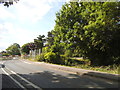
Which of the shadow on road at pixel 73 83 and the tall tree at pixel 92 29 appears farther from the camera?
the tall tree at pixel 92 29

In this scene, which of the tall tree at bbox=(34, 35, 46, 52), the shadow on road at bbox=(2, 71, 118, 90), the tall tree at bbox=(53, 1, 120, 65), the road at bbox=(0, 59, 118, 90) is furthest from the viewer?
the tall tree at bbox=(34, 35, 46, 52)

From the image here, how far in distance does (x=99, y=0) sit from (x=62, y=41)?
9.36 meters

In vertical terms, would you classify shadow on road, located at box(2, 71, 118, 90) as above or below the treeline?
below

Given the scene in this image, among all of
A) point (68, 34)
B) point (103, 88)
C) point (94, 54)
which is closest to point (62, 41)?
point (68, 34)

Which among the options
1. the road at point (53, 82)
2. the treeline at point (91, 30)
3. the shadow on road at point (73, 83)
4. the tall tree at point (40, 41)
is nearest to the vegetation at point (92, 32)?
the treeline at point (91, 30)

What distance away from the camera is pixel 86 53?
65.6ft

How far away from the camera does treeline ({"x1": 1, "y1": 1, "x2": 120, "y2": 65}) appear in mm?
13578

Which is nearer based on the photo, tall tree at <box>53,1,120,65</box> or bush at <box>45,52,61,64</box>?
tall tree at <box>53,1,120,65</box>

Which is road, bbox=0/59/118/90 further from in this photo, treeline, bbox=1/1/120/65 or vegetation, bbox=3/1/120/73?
treeline, bbox=1/1/120/65

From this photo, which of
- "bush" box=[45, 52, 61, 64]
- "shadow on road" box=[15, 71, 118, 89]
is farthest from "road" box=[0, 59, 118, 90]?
"bush" box=[45, 52, 61, 64]

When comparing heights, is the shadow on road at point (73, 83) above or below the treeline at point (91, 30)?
below

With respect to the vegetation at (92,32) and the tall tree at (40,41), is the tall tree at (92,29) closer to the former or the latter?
the vegetation at (92,32)

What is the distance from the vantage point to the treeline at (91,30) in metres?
13.6

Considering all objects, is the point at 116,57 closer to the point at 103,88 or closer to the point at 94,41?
the point at 94,41
